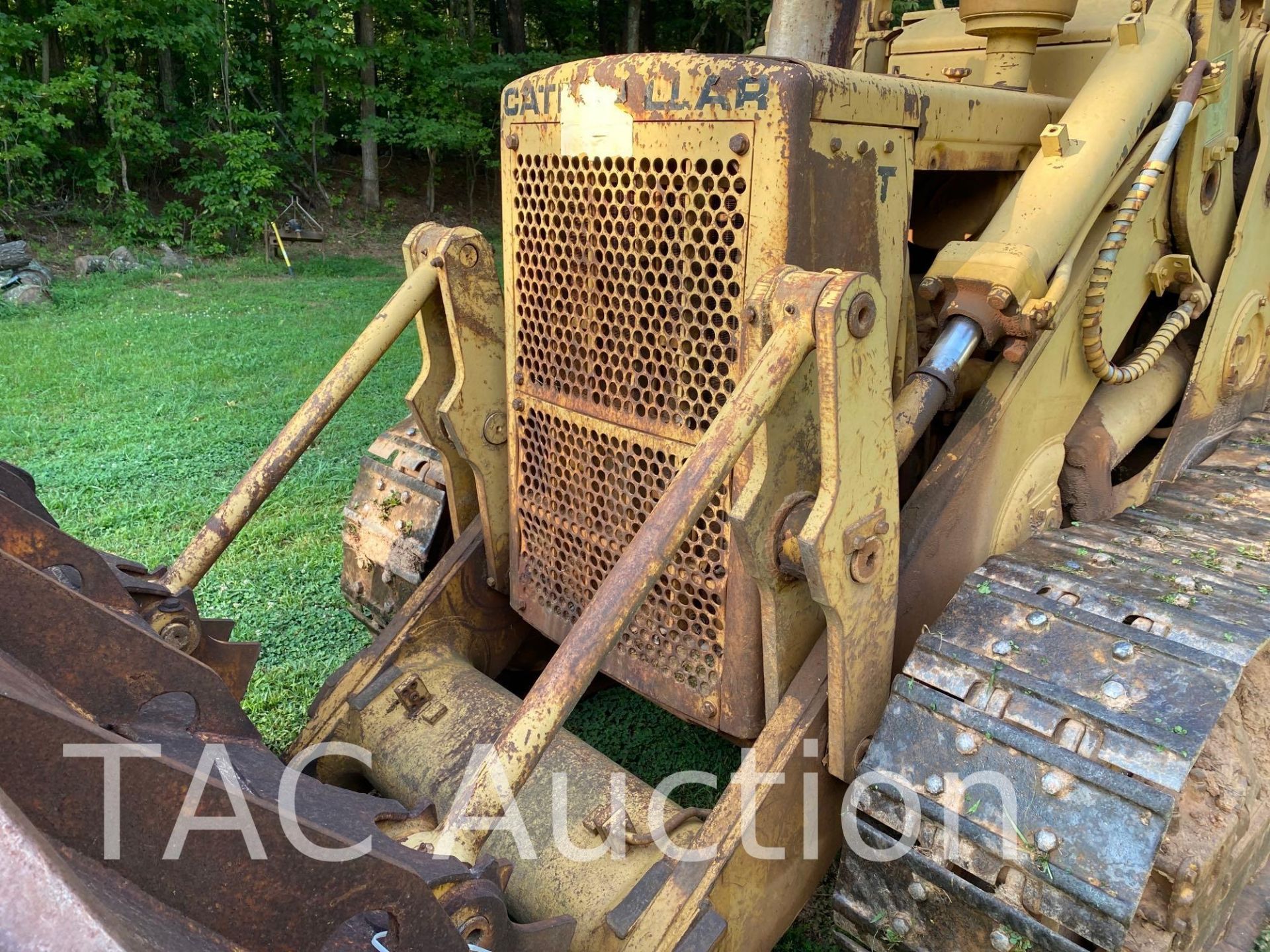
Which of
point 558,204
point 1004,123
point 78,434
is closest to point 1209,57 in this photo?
point 1004,123

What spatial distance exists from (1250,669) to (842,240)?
1.31m

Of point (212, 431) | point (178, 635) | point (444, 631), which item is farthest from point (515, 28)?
point (178, 635)

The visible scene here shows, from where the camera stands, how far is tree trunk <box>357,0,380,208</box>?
16344 mm

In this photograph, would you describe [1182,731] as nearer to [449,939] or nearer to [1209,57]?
[449,939]

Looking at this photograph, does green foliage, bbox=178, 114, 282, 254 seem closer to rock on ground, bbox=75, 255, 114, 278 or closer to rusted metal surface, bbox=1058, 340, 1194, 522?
rock on ground, bbox=75, 255, 114, 278

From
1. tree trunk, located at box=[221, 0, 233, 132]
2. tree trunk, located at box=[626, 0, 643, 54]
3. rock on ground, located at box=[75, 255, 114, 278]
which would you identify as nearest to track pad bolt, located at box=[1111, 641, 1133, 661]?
rock on ground, located at box=[75, 255, 114, 278]

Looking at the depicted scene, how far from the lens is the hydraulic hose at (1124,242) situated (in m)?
2.37

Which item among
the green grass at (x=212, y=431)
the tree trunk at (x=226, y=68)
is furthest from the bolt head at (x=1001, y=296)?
the tree trunk at (x=226, y=68)

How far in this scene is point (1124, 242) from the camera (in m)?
2.42

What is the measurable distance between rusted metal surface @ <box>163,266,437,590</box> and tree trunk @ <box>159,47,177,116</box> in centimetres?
1521

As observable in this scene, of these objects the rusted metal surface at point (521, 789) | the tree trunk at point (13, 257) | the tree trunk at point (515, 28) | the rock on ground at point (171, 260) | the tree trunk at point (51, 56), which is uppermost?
the tree trunk at point (515, 28)

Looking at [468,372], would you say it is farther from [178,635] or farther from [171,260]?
[171,260]

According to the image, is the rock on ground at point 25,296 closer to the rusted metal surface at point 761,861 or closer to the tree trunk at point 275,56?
the tree trunk at point 275,56

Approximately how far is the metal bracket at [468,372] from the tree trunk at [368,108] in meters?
14.7
